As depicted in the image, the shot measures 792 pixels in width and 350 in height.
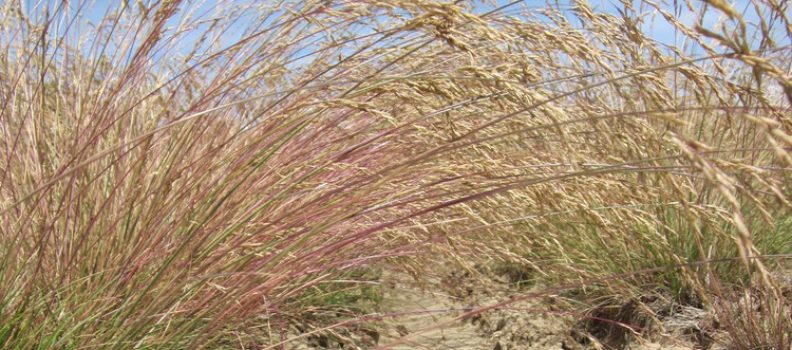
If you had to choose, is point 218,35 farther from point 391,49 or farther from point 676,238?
point 676,238

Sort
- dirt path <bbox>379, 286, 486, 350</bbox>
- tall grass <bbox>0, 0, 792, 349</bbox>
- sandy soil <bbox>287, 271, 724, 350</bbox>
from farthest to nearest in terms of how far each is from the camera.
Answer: dirt path <bbox>379, 286, 486, 350</bbox> < sandy soil <bbox>287, 271, 724, 350</bbox> < tall grass <bbox>0, 0, 792, 349</bbox>

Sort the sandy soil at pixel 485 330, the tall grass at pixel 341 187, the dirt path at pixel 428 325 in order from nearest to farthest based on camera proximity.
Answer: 1. the tall grass at pixel 341 187
2. the sandy soil at pixel 485 330
3. the dirt path at pixel 428 325

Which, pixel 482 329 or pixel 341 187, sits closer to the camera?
pixel 341 187

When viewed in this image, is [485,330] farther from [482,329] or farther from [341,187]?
[341,187]

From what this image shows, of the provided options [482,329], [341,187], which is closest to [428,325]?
[482,329]

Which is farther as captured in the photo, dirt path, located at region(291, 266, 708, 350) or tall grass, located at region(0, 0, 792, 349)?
dirt path, located at region(291, 266, 708, 350)

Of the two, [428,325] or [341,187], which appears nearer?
[341,187]

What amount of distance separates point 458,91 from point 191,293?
92 cm

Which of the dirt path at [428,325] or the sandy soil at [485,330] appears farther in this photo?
the dirt path at [428,325]

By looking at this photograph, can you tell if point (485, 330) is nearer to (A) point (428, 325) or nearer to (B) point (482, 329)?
(B) point (482, 329)

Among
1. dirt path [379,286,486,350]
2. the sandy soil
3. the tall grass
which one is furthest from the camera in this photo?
dirt path [379,286,486,350]

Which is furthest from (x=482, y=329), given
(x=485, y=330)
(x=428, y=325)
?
(x=428, y=325)

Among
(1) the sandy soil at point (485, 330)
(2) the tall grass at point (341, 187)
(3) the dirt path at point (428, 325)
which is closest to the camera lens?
(2) the tall grass at point (341, 187)

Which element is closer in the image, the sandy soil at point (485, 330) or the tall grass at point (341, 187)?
the tall grass at point (341, 187)
